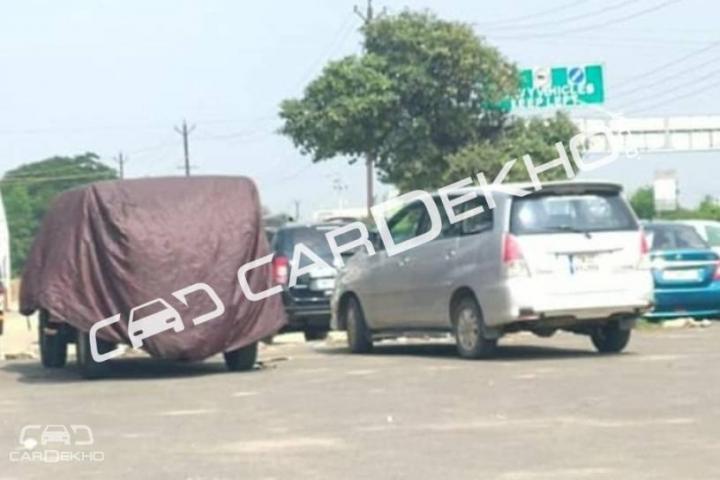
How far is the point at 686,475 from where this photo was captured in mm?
9172

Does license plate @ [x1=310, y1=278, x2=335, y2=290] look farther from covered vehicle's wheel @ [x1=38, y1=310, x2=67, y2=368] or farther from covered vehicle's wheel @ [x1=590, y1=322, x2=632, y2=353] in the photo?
covered vehicle's wheel @ [x1=590, y1=322, x2=632, y2=353]

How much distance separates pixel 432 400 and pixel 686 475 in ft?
13.4

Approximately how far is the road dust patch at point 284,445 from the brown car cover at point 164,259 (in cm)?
488

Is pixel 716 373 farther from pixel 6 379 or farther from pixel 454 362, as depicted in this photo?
pixel 6 379

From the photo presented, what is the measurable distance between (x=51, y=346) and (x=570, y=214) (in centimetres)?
581

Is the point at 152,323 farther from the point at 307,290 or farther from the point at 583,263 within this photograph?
the point at 307,290

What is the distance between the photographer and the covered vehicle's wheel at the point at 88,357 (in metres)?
16.0

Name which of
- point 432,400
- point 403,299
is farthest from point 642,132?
point 432,400

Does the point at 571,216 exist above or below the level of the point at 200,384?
above

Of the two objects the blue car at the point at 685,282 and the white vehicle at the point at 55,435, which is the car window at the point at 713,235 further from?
the white vehicle at the point at 55,435

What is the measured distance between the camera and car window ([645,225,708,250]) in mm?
22844

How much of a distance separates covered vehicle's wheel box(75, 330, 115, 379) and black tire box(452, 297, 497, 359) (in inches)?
139

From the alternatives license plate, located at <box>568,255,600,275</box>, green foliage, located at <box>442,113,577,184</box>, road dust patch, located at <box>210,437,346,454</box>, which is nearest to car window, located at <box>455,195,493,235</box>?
license plate, located at <box>568,255,600,275</box>

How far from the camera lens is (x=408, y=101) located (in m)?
43.4
